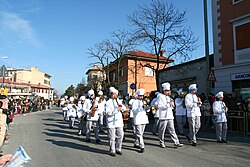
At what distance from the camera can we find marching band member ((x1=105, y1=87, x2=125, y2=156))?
7.10m

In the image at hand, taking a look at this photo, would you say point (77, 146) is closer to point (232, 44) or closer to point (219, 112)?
point (219, 112)

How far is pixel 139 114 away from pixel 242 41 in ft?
31.6

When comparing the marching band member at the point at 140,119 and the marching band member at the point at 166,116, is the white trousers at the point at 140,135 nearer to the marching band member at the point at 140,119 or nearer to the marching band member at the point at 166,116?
the marching band member at the point at 140,119

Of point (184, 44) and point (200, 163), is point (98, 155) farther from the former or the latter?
point (184, 44)

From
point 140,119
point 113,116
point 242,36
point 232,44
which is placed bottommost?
point 140,119

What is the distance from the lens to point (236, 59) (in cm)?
1420

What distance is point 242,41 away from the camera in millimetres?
13945

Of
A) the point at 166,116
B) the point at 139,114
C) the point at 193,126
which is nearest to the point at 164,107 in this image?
the point at 166,116

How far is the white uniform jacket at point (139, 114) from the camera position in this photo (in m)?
7.69

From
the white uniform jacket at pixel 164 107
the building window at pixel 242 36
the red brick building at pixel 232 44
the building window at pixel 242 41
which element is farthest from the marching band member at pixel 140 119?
the building window at pixel 242 36

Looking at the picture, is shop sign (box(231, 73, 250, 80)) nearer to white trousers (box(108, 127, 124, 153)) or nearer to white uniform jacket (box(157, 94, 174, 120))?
white uniform jacket (box(157, 94, 174, 120))

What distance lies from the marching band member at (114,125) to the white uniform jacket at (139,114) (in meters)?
0.66

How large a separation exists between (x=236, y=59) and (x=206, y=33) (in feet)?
9.48

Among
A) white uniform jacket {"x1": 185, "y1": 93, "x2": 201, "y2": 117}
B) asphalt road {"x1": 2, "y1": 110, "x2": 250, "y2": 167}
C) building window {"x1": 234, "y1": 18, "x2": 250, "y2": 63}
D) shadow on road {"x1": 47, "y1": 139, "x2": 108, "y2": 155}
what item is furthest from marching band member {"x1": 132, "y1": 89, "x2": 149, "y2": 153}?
building window {"x1": 234, "y1": 18, "x2": 250, "y2": 63}
